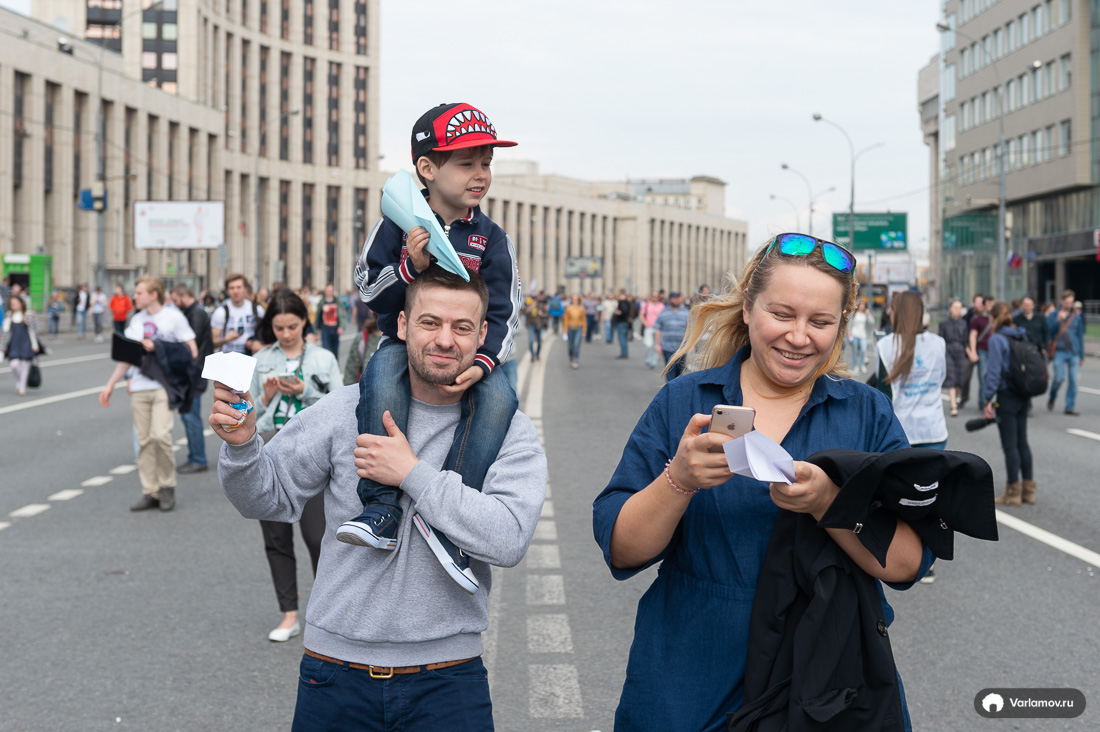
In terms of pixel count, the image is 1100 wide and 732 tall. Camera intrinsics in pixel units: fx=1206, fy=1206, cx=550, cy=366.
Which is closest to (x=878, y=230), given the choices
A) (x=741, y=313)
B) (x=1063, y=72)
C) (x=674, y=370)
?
(x=1063, y=72)

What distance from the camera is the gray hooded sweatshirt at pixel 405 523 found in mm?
2770

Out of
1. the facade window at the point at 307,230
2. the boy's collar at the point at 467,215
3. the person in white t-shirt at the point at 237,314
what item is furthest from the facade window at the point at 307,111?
the boy's collar at the point at 467,215

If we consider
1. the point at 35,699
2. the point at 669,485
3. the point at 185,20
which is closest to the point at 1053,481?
the point at 35,699

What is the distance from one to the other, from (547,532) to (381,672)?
598 cm

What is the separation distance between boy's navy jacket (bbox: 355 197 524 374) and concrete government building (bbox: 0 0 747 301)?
45.9 m

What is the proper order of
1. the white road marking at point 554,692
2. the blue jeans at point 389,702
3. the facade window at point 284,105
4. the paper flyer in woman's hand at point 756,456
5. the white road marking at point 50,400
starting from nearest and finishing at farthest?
the paper flyer in woman's hand at point 756,456 < the blue jeans at point 389,702 < the white road marking at point 554,692 < the white road marking at point 50,400 < the facade window at point 284,105

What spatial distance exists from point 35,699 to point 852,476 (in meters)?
4.10

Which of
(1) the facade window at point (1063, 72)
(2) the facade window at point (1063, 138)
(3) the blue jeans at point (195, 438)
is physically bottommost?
(3) the blue jeans at point (195, 438)

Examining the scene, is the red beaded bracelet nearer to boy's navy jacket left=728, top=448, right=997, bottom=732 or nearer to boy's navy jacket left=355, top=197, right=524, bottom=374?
boy's navy jacket left=728, top=448, right=997, bottom=732

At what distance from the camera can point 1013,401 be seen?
10.3 m

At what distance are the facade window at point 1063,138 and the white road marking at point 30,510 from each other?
189ft

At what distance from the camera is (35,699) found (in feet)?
16.8

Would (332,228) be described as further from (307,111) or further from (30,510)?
(30,510)

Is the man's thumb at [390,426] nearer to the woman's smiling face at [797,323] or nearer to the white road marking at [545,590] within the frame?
the woman's smiling face at [797,323]
